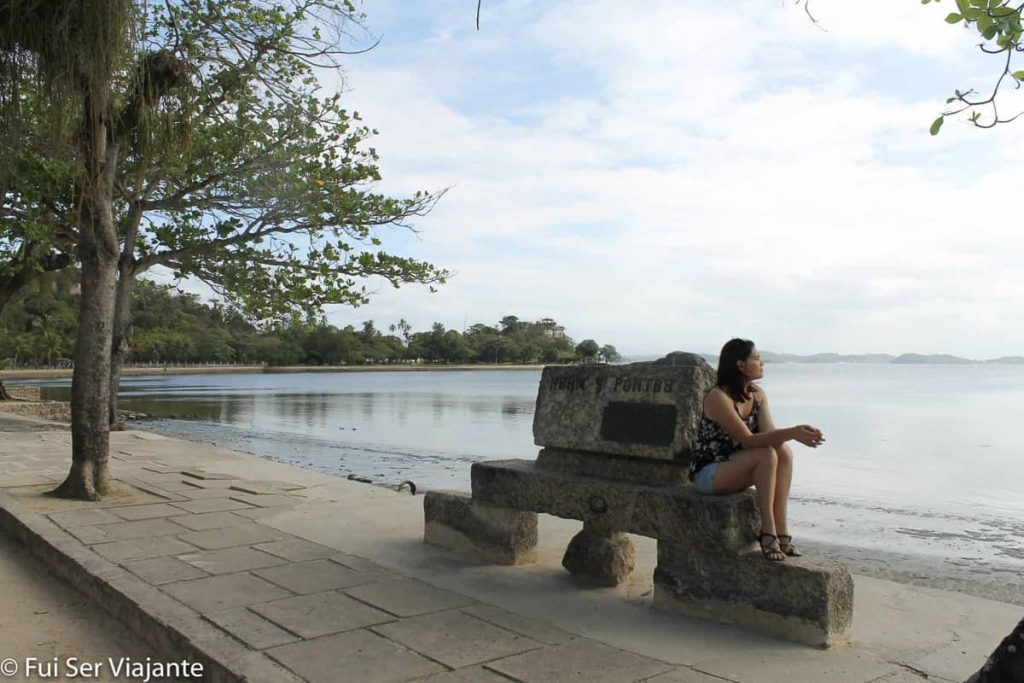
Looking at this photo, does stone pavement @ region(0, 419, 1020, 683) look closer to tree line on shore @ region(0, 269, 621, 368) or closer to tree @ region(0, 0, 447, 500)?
tree @ region(0, 0, 447, 500)

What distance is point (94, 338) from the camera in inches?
305

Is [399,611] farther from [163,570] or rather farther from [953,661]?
[953,661]

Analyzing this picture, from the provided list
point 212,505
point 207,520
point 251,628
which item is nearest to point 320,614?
point 251,628

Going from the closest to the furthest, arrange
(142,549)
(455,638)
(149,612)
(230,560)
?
(455,638)
(149,612)
(230,560)
(142,549)

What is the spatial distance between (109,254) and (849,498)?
10700 mm

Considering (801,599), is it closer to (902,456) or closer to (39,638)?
(39,638)

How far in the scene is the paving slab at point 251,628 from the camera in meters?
3.91

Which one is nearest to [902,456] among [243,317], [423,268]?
[423,268]

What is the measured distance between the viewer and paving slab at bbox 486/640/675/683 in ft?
11.5

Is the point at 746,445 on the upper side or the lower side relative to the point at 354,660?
upper

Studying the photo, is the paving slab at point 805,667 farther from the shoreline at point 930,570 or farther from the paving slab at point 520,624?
the shoreline at point 930,570

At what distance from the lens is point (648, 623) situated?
14.0 feet

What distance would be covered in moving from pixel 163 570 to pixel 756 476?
3613 millimetres

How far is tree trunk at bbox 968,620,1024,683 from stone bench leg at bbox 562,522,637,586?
2.69 m
